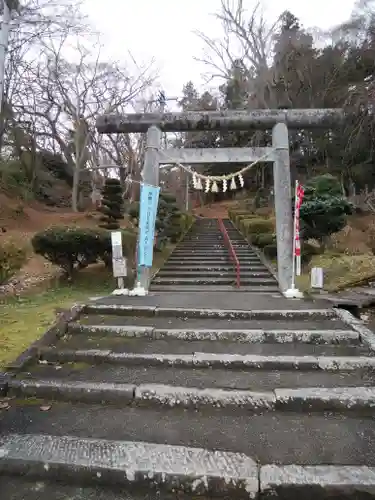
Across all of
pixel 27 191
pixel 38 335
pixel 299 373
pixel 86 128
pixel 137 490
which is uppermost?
pixel 86 128

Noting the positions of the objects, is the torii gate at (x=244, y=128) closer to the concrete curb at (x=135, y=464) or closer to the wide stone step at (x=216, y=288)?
the wide stone step at (x=216, y=288)

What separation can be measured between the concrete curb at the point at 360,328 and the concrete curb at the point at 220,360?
18.3 inches

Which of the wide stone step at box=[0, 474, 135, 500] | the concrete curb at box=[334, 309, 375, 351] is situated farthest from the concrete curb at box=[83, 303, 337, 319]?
the wide stone step at box=[0, 474, 135, 500]

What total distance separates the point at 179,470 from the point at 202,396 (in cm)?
94

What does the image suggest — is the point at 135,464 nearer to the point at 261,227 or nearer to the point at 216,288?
the point at 216,288

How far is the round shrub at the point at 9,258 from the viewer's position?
6.75 meters

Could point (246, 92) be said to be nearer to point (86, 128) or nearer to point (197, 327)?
point (86, 128)

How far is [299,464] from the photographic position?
2.58m

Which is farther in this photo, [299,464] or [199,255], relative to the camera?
[199,255]

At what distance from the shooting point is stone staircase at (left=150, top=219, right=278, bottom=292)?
383 inches

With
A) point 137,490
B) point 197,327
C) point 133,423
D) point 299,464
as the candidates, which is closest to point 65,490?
point 137,490

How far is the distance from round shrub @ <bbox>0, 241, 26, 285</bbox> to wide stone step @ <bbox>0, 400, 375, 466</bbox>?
397 centimetres

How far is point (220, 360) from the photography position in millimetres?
4125

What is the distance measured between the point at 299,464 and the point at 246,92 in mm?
27438
